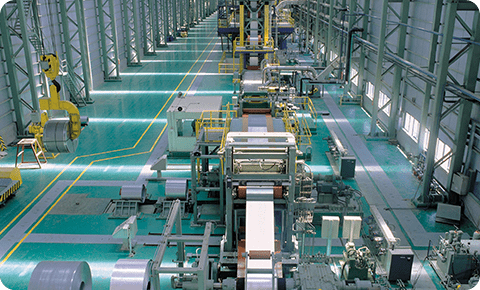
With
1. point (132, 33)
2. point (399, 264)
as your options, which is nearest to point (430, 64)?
point (399, 264)

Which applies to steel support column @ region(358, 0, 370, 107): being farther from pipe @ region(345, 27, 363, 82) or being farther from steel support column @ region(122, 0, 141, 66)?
steel support column @ region(122, 0, 141, 66)

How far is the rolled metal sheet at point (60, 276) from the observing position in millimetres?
7555

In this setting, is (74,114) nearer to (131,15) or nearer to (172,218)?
(172,218)

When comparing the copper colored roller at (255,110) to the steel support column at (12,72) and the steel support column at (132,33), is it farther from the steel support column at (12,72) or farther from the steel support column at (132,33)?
the steel support column at (132,33)

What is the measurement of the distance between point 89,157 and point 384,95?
16.5m

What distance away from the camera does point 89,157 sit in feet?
65.3

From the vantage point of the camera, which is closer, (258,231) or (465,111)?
(258,231)

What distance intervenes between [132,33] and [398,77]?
102 ft

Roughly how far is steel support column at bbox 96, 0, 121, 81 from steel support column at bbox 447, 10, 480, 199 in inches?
1067

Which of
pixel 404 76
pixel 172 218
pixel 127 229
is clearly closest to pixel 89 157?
pixel 127 229

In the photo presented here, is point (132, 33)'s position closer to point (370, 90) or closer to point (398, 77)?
point (370, 90)

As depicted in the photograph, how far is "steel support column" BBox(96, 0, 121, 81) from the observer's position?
33.1 metres

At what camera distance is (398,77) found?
20453 millimetres

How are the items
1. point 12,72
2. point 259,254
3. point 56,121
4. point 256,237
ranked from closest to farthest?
point 259,254 < point 256,237 < point 56,121 < point 12,72
